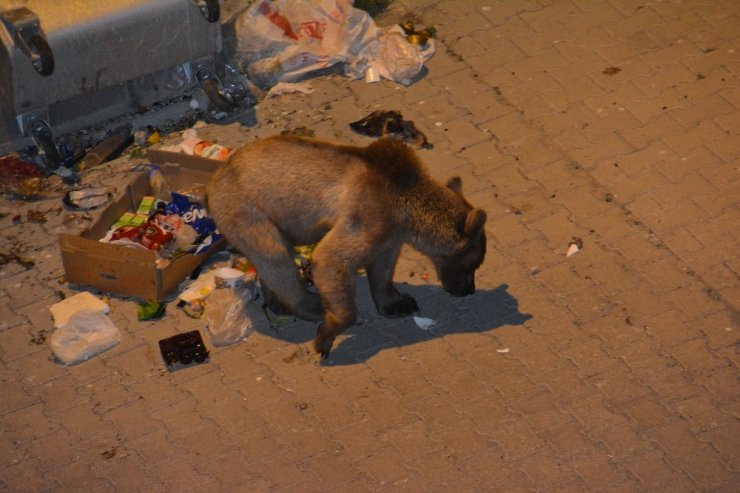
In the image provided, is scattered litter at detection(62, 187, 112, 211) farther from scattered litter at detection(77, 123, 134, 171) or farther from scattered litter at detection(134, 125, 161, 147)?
scattered litter at detection(134, 125, 161, 147)

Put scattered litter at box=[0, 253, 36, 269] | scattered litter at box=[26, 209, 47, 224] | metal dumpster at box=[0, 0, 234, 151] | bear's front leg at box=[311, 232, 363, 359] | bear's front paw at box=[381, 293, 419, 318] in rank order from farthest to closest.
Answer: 1. scattered litter at box=[26, 209, 47, 224]
2. metal dumpster at box=[0, 0, 234, 151]
3. scattered litter at box=[0, 253, 36, 269]
4. bear's front paw at box=[381, 293, 419, 318]
5. bear's front leg at box=[311, 232, 363, 359]

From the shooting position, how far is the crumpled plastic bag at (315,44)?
38.4ft

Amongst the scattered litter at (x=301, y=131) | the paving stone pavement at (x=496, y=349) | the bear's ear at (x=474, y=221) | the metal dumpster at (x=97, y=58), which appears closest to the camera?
the paving stone pavement at (x=496, y=349)

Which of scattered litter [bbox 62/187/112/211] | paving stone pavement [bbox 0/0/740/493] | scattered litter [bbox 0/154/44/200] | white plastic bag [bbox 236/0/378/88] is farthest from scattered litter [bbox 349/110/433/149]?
scattered litter [bbox 0/154/44/200]

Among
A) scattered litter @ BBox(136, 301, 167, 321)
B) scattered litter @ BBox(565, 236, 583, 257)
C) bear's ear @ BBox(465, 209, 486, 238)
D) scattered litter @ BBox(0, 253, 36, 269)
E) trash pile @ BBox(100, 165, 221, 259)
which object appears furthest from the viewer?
scattered litter @ BBox(0, 253, 36, 269)

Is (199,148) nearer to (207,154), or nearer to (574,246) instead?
(207,154)

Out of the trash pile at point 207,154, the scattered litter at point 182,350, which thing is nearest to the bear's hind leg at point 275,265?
the trash pile at point 207,154

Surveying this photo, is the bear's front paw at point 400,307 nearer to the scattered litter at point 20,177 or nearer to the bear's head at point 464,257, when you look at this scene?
the bear's head at point 464,257

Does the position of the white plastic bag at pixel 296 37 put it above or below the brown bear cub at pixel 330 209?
below

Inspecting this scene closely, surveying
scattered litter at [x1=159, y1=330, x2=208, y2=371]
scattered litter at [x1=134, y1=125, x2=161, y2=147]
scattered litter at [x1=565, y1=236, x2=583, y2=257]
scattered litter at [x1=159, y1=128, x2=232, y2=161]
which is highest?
scattered litter at [x1=159, y1=128, x2=232, y2=161]

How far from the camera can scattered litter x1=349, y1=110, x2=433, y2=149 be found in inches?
430

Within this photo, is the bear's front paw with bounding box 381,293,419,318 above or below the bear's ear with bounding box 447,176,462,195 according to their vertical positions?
below

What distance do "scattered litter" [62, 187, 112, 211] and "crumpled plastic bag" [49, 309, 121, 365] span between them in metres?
1.44

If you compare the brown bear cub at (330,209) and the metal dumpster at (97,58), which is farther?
the metal dumpster at (97,58)
